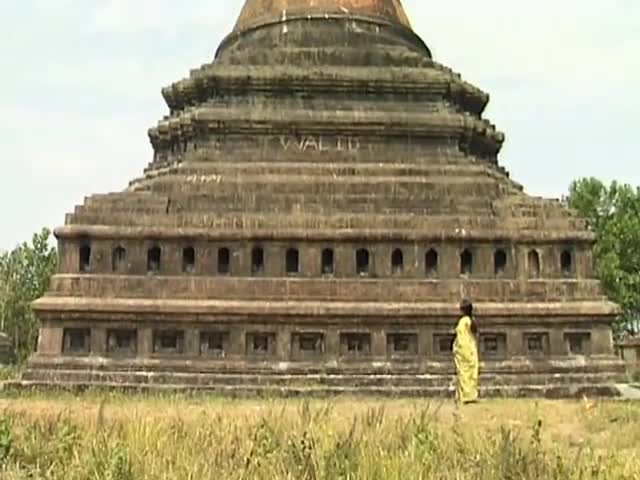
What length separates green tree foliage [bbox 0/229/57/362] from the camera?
41625mm

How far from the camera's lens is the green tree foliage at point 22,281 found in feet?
137

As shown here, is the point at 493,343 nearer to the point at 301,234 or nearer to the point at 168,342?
the point at 301,234

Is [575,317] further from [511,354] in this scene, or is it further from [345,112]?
[345,112]

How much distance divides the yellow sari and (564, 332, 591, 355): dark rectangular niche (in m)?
4.29

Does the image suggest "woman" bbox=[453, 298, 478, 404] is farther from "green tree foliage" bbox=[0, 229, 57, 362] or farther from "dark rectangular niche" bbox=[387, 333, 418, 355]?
"green tree foliage" bbox=[0, 229, 57, 362]

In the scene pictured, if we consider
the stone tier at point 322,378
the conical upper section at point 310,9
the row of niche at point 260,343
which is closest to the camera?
the stone tier at point 322,378

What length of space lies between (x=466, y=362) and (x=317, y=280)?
456cm

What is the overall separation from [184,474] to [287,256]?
36.0 feet

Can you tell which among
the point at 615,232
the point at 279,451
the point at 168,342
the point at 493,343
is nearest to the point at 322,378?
the point at 168,342

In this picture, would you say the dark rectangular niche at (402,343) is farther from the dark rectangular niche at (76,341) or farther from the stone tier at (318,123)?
the dark rectangular niche at (76,341)

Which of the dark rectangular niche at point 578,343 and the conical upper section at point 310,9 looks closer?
the dark rectangular niche at point 578,343

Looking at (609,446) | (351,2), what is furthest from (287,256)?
(609,446)

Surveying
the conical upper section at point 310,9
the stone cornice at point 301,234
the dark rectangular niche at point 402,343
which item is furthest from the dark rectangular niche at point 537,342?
the conical upper section at point 310,9

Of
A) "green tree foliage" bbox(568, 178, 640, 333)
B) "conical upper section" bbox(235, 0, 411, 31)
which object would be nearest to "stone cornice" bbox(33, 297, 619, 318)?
"conical upper section" bbox(235, 0, 411, 31)
